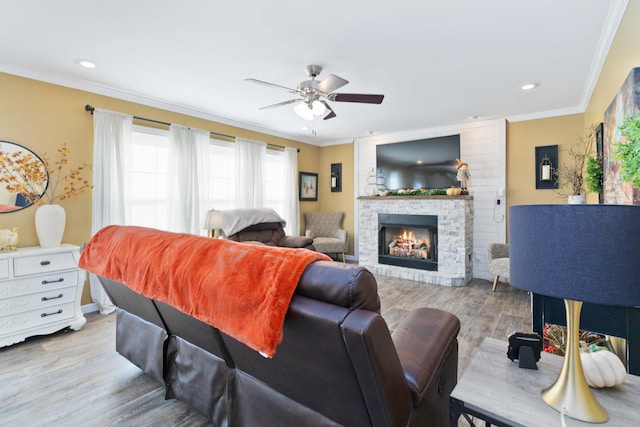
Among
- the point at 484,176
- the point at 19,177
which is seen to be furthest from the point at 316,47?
the point at 484,176

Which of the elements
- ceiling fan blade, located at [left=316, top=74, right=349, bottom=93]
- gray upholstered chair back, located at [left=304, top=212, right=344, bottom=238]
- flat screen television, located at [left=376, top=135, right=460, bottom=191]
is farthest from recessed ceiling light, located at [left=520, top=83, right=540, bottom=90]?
gray upholstered chair back, located at [left=304, top=212, right=344, bottom=238]

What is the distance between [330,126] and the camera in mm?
5336

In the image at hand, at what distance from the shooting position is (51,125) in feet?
10.7

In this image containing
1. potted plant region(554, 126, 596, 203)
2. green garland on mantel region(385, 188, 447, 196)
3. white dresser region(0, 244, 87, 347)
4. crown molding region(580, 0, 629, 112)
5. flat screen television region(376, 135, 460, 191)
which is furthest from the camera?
flat screen television region(376, 135, 460, 191)

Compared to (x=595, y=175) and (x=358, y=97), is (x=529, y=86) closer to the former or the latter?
(x=595, y=175)

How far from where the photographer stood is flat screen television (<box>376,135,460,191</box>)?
5.15 meters

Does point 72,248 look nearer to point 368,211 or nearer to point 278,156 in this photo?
Result: point 278,156

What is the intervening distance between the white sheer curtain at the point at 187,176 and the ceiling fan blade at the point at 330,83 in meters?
2.42

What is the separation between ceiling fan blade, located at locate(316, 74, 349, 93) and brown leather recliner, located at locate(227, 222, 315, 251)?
262 centimetres

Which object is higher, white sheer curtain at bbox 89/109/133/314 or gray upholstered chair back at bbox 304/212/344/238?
white sheer curtain at bbox 89/109/133/314

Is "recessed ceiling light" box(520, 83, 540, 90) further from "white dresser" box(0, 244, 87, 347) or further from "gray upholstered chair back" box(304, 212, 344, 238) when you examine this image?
"white dresser" box(0, 244, 87, 347)

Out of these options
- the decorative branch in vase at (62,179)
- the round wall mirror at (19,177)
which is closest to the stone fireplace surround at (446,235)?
the decorative branch in vase at (62,179)

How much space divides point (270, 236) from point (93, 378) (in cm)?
305

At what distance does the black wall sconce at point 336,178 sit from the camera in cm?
A: 663
